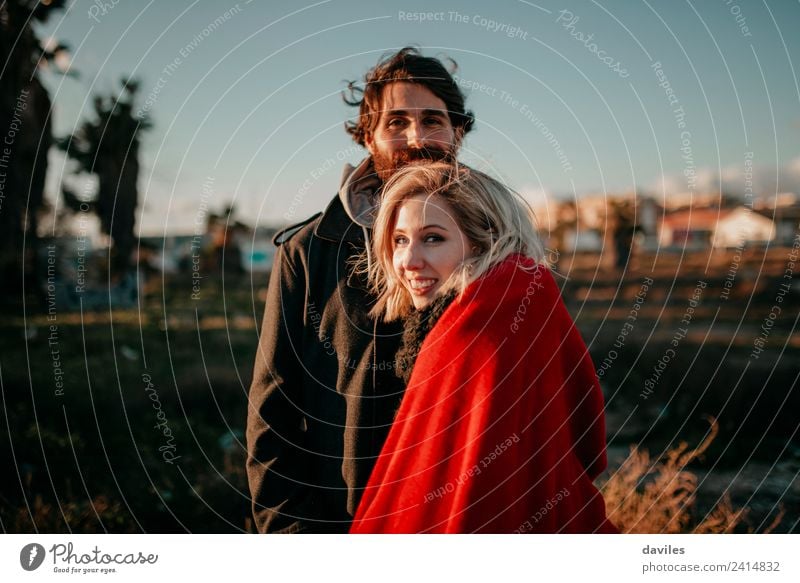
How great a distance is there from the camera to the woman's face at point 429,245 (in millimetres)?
1896

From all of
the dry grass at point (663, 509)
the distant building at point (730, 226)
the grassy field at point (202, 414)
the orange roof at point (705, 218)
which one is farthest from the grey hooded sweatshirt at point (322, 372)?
the orange roof at point (705, 218)

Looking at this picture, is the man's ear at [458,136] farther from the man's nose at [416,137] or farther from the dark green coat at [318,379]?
the dark green coat at [318,379]

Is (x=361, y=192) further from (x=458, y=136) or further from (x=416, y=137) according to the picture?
(x=458, y=136)

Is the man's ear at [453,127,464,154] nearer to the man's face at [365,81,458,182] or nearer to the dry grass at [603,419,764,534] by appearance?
the man's face at [365,81,458,182]

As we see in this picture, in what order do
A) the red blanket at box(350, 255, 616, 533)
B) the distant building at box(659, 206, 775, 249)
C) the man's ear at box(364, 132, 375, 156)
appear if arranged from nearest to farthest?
the red blanket at box(350, 255, 616, 533)
the man's ear at box(364, 132, 375, 156)
the distant building at box(659, 206, 775, 249)

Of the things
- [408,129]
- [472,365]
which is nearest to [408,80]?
[408,129]

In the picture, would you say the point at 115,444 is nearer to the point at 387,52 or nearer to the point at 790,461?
the point at 387,52

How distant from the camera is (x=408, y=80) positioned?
85.6 inches

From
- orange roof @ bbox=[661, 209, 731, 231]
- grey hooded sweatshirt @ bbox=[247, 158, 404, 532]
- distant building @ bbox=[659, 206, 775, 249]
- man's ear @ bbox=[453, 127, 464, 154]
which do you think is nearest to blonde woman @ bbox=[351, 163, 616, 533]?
grey hooded sweatshirt @ bbox=[247, 158, 404, 532]

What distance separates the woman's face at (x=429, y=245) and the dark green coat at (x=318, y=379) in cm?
26

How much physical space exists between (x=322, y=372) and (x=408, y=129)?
89 cm

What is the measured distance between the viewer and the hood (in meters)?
2.13
